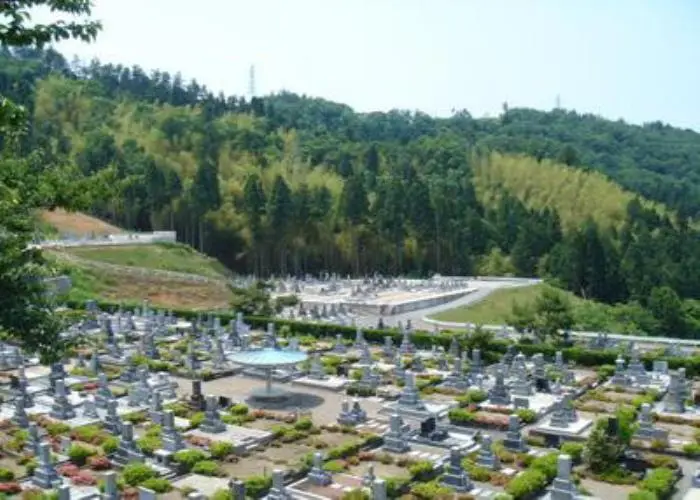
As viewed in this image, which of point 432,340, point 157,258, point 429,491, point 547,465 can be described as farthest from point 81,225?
point 547,465

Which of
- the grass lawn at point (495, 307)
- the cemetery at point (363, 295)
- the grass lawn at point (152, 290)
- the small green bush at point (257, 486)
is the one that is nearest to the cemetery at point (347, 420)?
the small green bush at point (257, 486)

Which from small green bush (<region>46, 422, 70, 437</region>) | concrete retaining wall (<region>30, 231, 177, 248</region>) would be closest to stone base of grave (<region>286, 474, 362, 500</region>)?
small green bush (<region>46, 422, 70, 437</region>)

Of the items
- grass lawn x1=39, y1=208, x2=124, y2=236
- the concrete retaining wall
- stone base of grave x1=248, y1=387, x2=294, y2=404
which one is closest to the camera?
stone base of grave x1=248, y1=387, x2=294, y2=404

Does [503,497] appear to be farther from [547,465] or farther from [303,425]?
[303,425]

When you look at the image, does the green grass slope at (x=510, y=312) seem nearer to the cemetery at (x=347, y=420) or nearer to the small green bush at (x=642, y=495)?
the cemetery at (x=347, y=420)

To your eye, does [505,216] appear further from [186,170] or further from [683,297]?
[186,170]

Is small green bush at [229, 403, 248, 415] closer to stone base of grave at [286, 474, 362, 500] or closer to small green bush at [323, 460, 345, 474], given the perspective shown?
small green bush at [323, 460, 345, 474]
